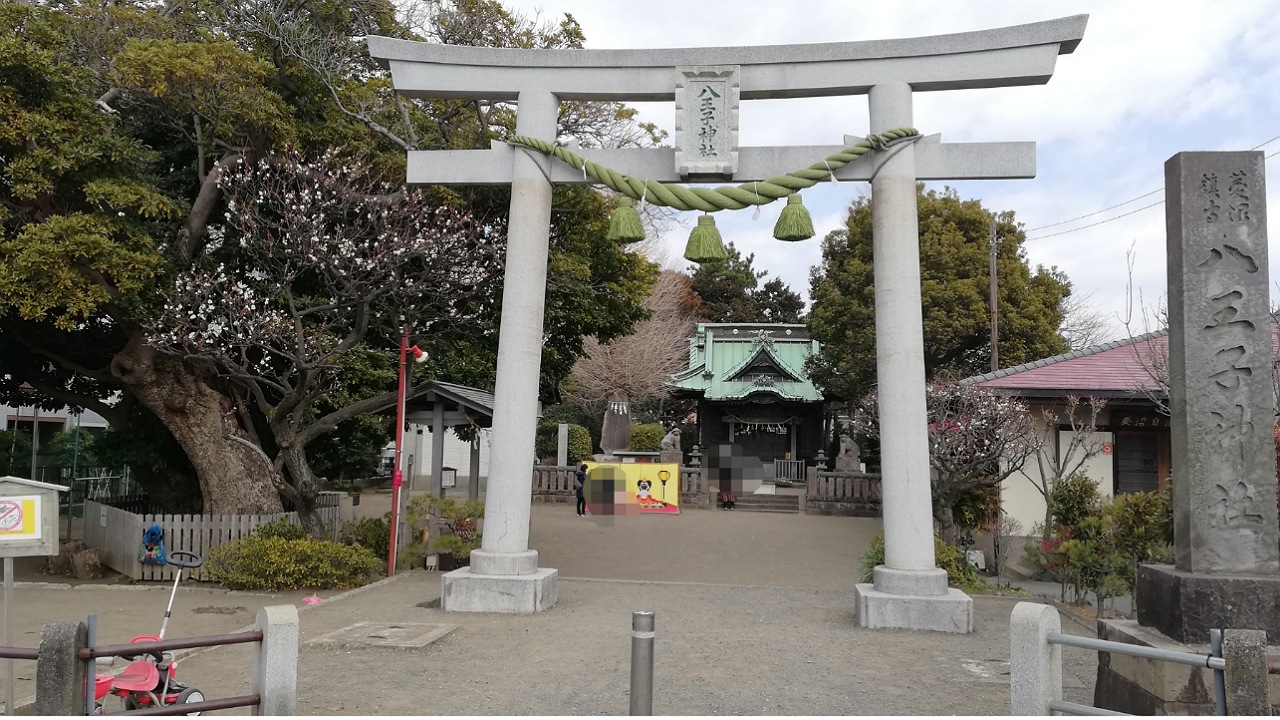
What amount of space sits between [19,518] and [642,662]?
448cm

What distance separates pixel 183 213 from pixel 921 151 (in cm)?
1031

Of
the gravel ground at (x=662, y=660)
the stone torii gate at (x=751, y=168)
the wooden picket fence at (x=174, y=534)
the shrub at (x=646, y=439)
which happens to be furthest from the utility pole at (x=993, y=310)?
the wooden picket fence at (x=174, y=534)

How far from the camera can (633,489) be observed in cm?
2420

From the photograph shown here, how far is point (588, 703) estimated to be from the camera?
6168mm

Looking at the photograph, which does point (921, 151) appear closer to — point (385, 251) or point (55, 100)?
point (385, 251)

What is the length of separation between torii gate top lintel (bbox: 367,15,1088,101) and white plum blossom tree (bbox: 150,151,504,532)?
8.85 feet

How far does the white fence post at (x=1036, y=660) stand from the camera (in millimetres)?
4999

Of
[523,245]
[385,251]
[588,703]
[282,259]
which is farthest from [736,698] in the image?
[282,259]

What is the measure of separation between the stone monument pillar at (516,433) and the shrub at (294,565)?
9.25 ft

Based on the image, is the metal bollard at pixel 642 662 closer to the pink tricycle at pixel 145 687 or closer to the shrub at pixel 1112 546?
the pink tricycle at pixel 145 687

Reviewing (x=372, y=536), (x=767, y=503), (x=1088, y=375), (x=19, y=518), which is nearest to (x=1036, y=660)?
(x=19, y=518)

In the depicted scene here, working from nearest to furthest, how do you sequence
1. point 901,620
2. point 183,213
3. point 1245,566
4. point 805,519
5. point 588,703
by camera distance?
point 1245,566 → point 588,703 → point 901,620 → point 183,213 → point 805,519

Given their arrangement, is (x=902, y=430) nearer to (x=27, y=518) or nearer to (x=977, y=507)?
(x=27, y=518)

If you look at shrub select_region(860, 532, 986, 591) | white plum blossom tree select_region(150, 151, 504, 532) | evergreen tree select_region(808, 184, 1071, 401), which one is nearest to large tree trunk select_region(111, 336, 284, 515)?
white plum blossom tree select_region(150, 151, 504, 532)
